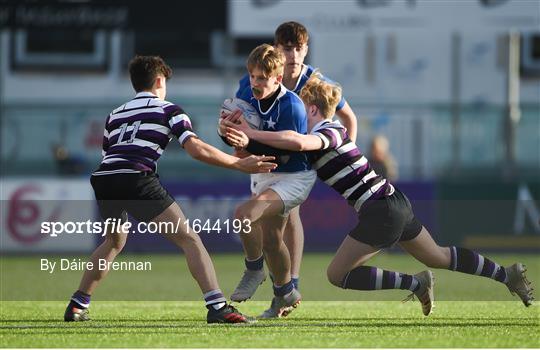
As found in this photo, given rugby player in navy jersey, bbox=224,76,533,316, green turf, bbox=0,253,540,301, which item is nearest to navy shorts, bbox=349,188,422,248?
A: rugby player in navy jersey, bbox=224,76,533,316

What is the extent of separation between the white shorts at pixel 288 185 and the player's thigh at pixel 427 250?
785 millimetres

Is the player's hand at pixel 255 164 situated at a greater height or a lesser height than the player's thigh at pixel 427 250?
greater

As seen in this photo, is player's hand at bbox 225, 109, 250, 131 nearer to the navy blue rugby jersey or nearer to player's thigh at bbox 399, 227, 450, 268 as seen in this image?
the navy blue rugby jersey

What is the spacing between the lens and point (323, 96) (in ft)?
27.3

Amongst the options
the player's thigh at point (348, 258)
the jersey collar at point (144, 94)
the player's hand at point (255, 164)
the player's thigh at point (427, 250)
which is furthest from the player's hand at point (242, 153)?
the player's thigh at point (427, 250)

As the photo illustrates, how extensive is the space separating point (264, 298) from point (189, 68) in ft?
45.6

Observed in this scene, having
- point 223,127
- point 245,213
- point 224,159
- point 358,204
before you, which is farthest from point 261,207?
point 358,204

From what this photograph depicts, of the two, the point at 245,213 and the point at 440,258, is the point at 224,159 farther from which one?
the point at 440,258

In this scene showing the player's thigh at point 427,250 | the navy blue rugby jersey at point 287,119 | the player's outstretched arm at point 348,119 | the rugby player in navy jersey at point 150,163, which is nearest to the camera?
the rugby player in navy jersey at point 150,163

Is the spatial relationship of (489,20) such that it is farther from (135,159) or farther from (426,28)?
(135,159)

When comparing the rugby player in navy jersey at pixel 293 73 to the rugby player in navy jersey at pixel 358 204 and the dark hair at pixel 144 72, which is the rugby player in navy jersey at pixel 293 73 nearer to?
the rugby player in navy jersey at pixel 358 204

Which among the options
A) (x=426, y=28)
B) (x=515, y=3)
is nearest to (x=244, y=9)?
(x=426, y=28)

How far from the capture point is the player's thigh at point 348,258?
8.34 m

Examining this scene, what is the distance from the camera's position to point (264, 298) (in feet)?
35.2
